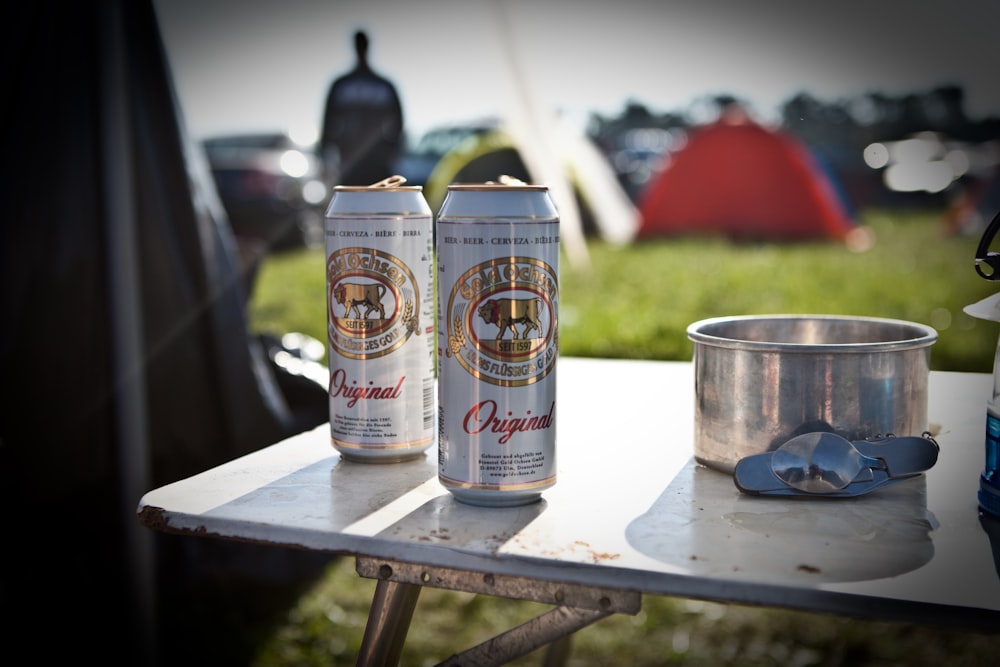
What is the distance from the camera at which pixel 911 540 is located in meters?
0.80

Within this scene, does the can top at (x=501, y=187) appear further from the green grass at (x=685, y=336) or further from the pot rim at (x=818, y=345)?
the green grass at (x=685, y=336)

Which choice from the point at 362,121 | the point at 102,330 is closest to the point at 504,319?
the point at 102,330

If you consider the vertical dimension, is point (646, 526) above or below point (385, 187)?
below

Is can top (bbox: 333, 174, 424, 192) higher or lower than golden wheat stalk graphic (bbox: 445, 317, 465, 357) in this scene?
higher

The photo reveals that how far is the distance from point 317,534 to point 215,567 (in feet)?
4.57

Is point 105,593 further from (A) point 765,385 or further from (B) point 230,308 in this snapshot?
(A) point 765,385

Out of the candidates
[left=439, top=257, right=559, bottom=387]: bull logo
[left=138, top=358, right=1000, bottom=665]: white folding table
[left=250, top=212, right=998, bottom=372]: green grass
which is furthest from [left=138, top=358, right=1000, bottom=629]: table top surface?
[left=250, top=212, right=998, bottom=372]: green grass

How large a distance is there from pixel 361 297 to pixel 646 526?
37 centimetres

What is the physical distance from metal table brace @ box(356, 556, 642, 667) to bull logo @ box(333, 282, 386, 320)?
28cm

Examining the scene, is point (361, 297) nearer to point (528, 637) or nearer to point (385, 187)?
point (385, 187)

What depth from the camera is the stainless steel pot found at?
2.96 feet

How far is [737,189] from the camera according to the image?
862 cm

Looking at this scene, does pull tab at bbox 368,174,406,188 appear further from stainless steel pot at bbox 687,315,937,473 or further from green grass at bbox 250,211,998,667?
green grass at bbox 250,211,998,667

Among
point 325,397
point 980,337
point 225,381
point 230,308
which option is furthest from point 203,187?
point 980,337
